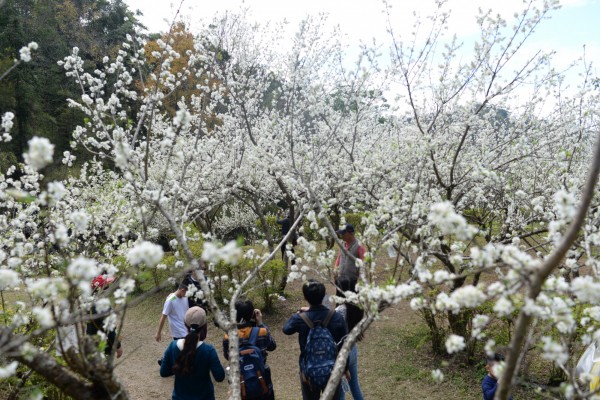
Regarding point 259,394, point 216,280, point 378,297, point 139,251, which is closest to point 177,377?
point 259,394

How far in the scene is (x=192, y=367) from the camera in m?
3.36

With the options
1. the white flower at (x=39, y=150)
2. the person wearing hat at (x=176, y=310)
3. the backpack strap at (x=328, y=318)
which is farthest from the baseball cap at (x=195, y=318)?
the white flower at (x=39, y=150)

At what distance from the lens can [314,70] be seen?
8.70 m

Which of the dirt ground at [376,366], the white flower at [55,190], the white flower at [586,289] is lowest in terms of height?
the dirt ground at [376,366]

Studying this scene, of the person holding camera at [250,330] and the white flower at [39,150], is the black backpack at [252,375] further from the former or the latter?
the white flower at [39,150]

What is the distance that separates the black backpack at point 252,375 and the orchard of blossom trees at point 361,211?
633 millimetres

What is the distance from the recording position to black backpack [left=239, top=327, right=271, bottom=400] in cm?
353

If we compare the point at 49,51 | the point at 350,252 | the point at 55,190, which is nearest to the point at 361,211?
the point at 350,252

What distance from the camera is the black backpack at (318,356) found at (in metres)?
3.53

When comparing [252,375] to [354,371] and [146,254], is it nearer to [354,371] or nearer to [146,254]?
[354,371]

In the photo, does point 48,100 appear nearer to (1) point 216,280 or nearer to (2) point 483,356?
(1) point 216,280

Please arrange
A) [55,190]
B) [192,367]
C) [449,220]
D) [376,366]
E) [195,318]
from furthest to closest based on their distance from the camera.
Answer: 1. [376,366]
2. [195,318]
3. [192,367]
4. [55,190]
5. [449,220]

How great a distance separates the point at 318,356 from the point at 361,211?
302cm

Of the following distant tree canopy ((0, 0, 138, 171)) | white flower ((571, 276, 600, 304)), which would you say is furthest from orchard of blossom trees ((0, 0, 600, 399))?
distant tree canopy ((0, 0, 138, 171))
